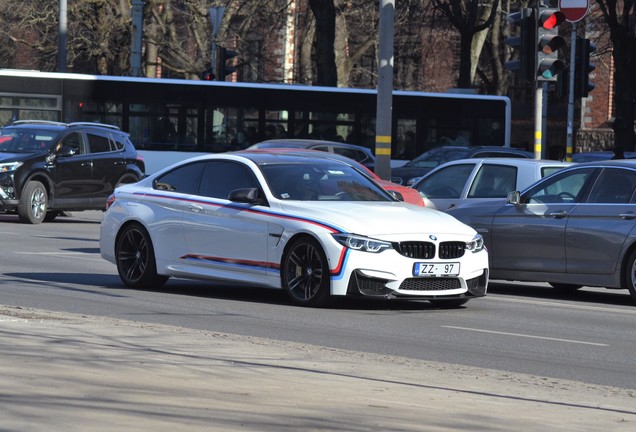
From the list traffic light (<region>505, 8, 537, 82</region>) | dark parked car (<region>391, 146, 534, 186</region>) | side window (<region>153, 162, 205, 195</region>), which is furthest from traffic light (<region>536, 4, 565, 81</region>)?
dark parked car (<region>391, 146, 534, 186</region>)

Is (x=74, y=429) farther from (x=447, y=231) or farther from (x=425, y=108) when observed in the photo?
(x=425, y=108)

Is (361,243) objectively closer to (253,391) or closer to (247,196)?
(247,196)

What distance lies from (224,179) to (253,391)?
6.99 metres

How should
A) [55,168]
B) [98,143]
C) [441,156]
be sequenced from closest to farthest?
[55,168] → [98,143] → [441,156]

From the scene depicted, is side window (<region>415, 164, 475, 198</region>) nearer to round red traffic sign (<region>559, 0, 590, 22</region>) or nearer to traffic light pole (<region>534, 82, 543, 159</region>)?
traffic light pole (<region>534, 82, 543, 159</region>)

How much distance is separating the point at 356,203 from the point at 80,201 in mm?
14348

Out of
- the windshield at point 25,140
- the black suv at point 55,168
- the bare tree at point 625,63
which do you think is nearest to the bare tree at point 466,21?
the bare tree at point 625,63

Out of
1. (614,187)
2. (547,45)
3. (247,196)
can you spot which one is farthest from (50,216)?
(614,187)

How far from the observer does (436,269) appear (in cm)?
1288

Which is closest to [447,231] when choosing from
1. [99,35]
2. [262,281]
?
[262,281]


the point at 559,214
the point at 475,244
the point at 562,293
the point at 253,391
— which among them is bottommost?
the point at 562,293

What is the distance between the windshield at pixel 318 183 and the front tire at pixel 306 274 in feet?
2.43

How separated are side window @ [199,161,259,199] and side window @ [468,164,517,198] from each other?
4.25 m

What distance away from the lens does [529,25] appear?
1948 centimetres
